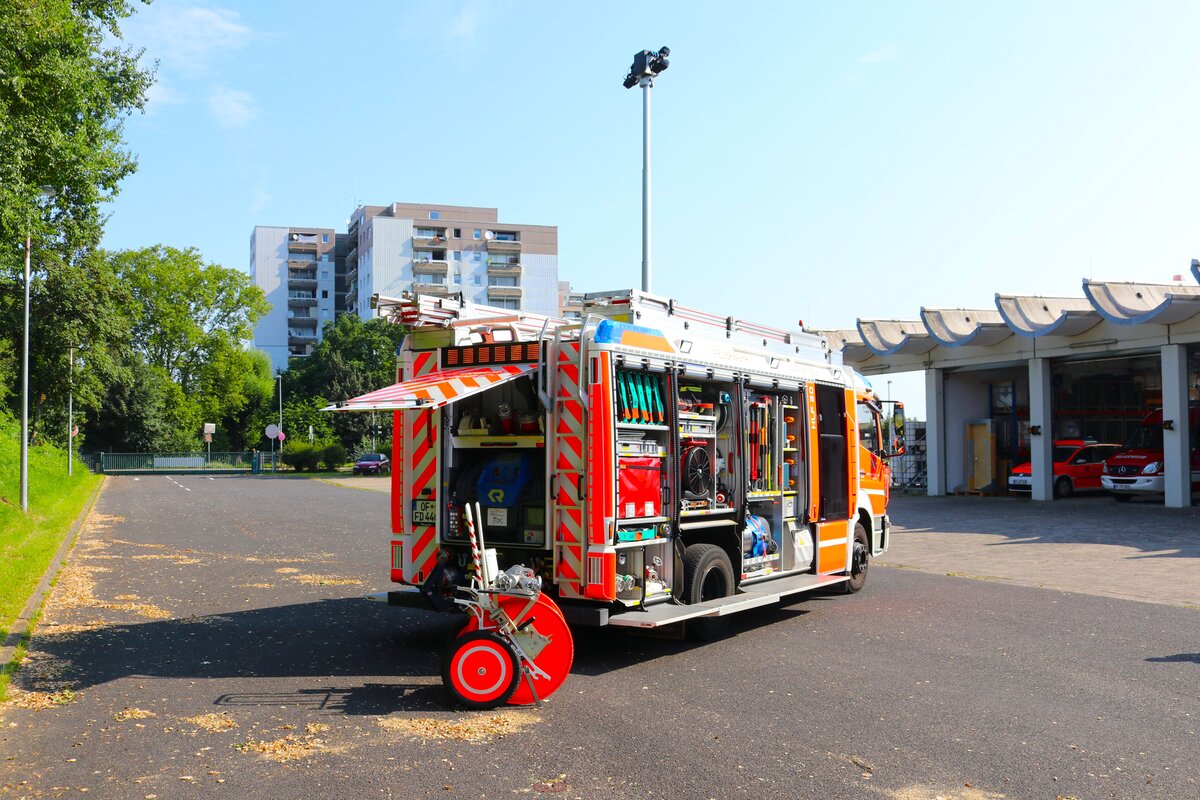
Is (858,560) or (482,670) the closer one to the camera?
(482,670)

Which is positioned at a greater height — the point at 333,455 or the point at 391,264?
the point at 391,264

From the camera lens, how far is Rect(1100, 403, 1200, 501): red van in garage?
27.4 metres

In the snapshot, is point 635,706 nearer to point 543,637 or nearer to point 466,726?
point 543,637

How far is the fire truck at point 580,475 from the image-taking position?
24.9 feet

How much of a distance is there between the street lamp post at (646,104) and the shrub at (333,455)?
Answer: 144ft

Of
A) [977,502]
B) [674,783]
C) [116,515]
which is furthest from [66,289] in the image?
[674,783]

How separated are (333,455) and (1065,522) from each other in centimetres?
4595

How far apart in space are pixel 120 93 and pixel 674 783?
76.0 feet

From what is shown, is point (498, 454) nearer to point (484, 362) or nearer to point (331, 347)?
point (484, 362)

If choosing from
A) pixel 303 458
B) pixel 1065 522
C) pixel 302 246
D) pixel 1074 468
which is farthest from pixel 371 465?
Result: pixel 302 246

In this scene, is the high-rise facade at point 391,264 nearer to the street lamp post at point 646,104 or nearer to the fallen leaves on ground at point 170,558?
the street lamp post at point 646,104

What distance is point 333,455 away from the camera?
61.5 m

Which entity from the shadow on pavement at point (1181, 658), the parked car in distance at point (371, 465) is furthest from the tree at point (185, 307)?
the shadow on pavement at point (1181, 658)

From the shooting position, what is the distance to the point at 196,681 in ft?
25.8
